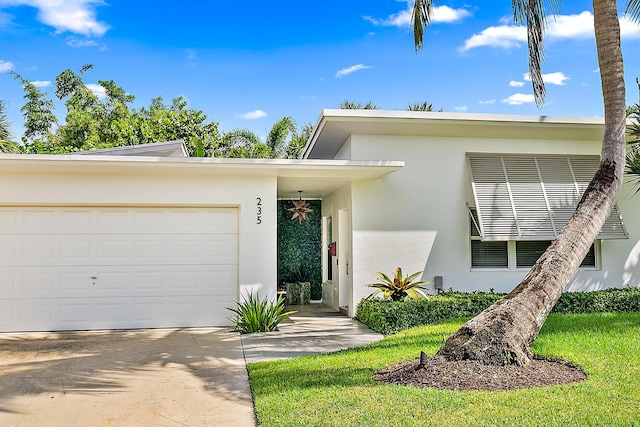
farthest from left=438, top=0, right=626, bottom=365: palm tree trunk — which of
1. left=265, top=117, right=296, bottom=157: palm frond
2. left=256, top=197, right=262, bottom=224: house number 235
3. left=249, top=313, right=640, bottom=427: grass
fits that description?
left=265, top=117, right=296, bottom=157: palm frond

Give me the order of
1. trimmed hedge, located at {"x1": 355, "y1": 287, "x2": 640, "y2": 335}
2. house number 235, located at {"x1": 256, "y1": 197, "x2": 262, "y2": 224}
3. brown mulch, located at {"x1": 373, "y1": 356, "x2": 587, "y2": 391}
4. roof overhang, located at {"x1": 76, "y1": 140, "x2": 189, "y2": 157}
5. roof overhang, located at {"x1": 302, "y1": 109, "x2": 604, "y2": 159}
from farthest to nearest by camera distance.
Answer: roof overhang, located at {"x1": 76, "y1": 140, "x2": 189, "y2": 157} → house number 235, located at {"x1": 256, "y1": 197, "x2": 262, "y2": 224} → roof overhang, located at {"x1": 302, "y1": 109, "x2": 604, "y2": 159} → trimmed hedge, located at {"x1": 355, "y1": 287, "x2": 640, "y2": 335} → brown mulch, located at {"x1": 373, "y1": 356, "x2": 587, "y2": 391}

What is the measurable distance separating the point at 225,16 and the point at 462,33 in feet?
32.5

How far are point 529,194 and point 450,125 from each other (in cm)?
247

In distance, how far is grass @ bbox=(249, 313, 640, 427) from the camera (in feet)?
15.4

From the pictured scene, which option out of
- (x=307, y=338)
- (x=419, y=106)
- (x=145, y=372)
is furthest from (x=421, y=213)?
(x=419, y=106)

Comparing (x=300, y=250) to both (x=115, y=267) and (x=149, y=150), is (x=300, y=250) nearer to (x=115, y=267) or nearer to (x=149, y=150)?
(x=149, y=150)

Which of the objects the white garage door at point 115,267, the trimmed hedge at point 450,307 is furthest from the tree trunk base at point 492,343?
the white garage door at point 115,267

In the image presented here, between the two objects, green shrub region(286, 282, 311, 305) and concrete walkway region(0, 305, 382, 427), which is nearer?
concrete walkway region(0, 305, 382, 427)

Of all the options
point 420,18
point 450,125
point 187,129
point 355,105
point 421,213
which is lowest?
point 421,213

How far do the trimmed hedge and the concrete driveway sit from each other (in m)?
2.68

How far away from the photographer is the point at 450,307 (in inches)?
404

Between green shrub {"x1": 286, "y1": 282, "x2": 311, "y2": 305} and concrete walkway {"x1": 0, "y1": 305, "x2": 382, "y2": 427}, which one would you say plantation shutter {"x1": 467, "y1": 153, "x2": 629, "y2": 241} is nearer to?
concrete walkway {"x1": 0, "y1": 305, "x2": 382, "y2": 427}

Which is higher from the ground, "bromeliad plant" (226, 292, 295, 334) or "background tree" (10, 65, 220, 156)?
"background tree" (10, 65, 220, 156)

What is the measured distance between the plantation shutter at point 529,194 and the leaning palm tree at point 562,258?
14.1 feet
